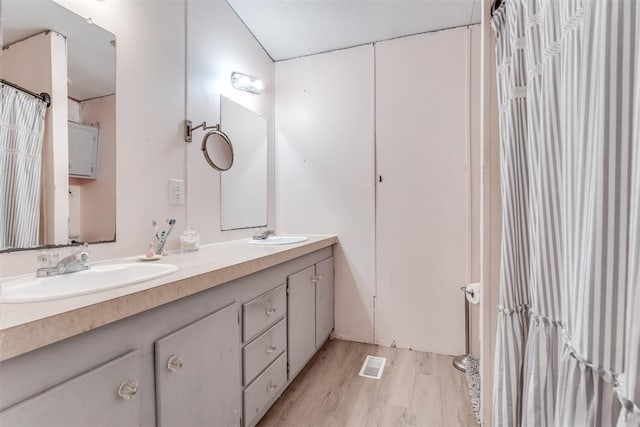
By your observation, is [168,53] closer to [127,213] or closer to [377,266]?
[127,213]

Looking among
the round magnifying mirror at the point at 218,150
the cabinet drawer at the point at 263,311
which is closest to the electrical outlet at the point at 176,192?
the round magnifying mirror at the point at 218,150

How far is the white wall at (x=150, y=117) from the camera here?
130 centimetres

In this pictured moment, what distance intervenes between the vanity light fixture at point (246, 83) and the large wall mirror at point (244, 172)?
0.14 meters

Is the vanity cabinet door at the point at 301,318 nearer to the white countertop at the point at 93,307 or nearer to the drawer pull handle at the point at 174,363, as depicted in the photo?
the white countertop at the point at 93,307

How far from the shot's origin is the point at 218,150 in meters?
1.91

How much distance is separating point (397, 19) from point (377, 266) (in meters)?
1.82

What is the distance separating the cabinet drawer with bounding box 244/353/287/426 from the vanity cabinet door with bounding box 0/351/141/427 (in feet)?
1.91

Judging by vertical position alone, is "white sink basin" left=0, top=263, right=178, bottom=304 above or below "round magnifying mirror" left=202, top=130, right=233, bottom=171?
below

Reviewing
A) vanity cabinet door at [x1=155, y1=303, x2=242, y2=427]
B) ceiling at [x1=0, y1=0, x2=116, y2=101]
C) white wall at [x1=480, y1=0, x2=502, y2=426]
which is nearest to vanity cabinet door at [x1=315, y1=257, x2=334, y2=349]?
vanity cabinet door at [x1=155, y1=303, x2=242, y2=427]

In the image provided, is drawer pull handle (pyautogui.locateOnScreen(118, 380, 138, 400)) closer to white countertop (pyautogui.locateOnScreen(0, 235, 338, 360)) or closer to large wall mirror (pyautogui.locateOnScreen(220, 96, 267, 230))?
white countertop (pyautogui.locateOnScreen(0, 235, 338, 360))

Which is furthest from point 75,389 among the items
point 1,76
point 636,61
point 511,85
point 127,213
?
point 511,85

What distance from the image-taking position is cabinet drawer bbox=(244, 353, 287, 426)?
1.30 m

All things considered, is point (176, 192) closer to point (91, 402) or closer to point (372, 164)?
point (91, 402)

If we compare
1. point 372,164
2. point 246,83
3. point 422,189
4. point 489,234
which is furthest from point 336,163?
point 489,234
